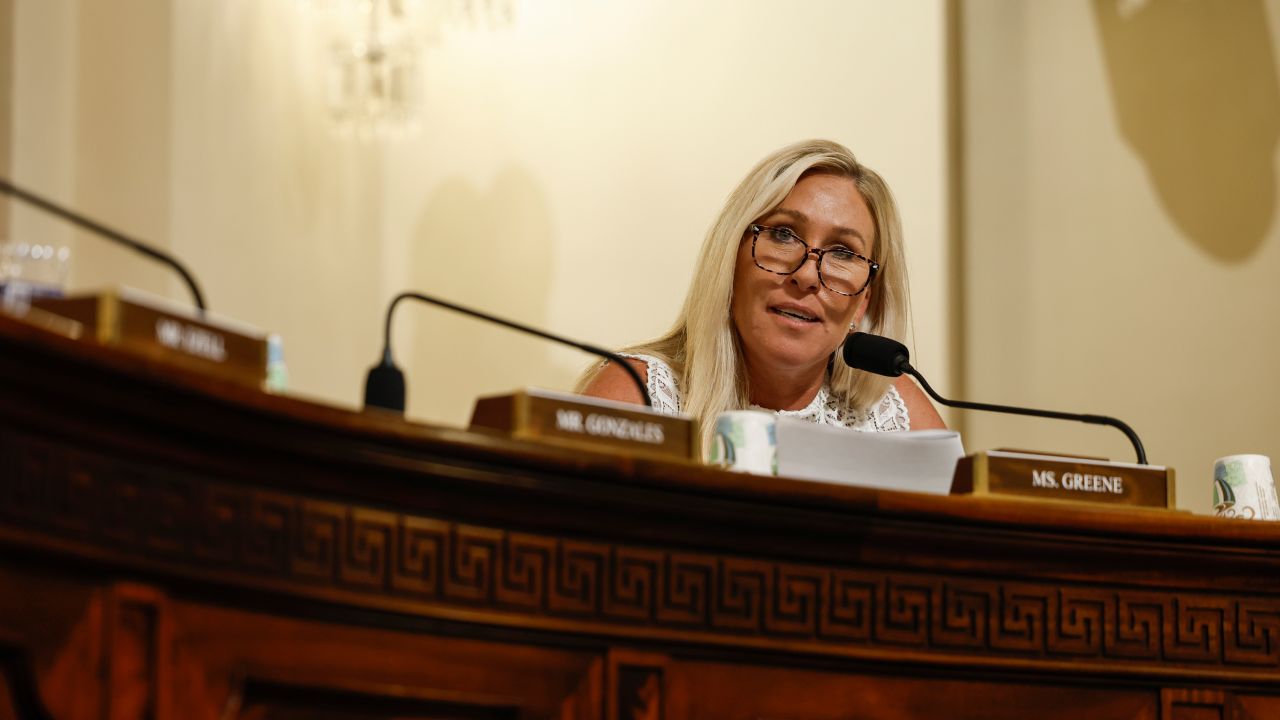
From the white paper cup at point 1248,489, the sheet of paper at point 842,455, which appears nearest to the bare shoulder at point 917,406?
the white paper cup at point 1248,489

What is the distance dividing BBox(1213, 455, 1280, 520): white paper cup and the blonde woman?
90 cm

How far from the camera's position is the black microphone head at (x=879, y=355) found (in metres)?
2.34

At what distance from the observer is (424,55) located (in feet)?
15.9

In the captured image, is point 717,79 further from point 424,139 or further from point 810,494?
point 810,494

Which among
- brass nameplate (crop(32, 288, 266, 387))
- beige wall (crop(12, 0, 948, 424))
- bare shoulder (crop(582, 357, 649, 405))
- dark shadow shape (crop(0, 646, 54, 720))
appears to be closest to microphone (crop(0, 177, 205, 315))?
brass nameplate (crop(32, 288, 266, 387))

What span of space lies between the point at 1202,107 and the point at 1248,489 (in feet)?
7.72

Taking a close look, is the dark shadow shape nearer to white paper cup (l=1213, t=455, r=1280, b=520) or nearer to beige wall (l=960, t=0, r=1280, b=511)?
white paper cup (l=1213, t=455, r=1280, b=520)

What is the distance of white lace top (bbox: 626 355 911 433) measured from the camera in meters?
2.91

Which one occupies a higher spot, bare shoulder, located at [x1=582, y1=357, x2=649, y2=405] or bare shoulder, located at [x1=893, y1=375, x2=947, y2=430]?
bare shoulder, located at [x1=893, y1=375, x2=947, y2=430]

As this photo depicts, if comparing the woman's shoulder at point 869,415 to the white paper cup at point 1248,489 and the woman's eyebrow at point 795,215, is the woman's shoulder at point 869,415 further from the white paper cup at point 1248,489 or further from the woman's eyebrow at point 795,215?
the white paper cup at point 1248,489

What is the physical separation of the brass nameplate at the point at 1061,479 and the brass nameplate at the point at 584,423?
0.37m

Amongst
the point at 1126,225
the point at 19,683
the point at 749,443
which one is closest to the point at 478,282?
the point at 1126,225

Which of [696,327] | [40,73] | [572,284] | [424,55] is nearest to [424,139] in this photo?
[424,55]

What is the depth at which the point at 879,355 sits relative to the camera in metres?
2.35
